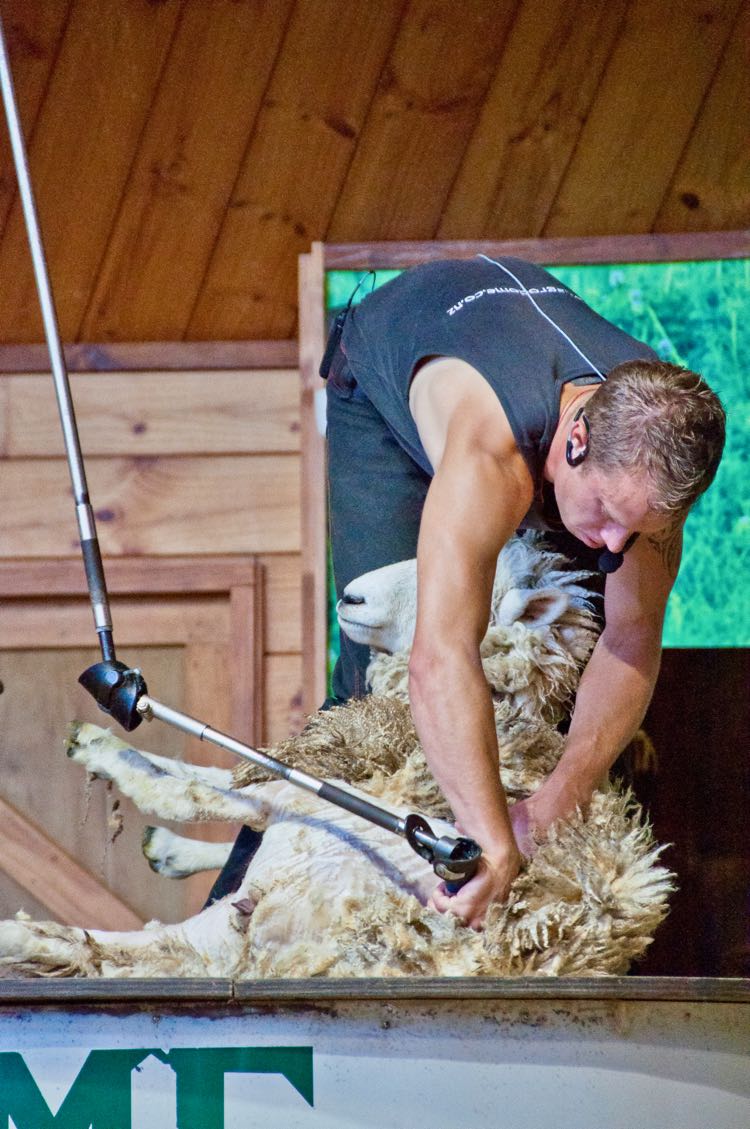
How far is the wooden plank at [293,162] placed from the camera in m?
3.15

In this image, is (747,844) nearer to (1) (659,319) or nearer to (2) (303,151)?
(1) (659,319)

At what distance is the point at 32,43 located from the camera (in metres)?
3.13

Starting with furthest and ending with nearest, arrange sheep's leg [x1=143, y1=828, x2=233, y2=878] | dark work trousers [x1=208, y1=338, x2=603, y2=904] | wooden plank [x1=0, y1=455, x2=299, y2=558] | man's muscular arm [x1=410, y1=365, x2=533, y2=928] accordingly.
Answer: wooden plank [x1=0, y1=455, x2=299, y2=558] → dark work trousers [x1=208, y1=338, x2=603, y2=904] → sheep's leg [x1=143, y1=828, x2=233, y2=878] → man's muscular arm [x1=410, y1=365, x2=533, y2=928]

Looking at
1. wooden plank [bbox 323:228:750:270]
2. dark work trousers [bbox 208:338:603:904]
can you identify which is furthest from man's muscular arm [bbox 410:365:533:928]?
wooden plank [bbox 323:228:750:270]

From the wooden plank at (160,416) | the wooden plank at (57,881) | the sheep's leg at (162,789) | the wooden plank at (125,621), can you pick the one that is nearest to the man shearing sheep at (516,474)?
the sheep's leg at (162,789)

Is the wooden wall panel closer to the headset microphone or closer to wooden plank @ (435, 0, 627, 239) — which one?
wooden plank @ (435, 0, 627, 239)

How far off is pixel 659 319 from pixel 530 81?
62 centimetres

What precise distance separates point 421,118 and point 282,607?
1.21m

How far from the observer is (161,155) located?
130 inches

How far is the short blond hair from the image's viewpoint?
6.05 feet

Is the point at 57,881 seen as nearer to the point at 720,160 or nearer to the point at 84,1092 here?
the point at 84,1092

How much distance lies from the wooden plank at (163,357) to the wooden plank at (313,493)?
18 centimetres

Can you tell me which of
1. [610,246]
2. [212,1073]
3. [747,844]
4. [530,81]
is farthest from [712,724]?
[212,1073]

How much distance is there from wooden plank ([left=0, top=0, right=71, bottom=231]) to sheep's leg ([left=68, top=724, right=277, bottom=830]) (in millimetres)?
1592
